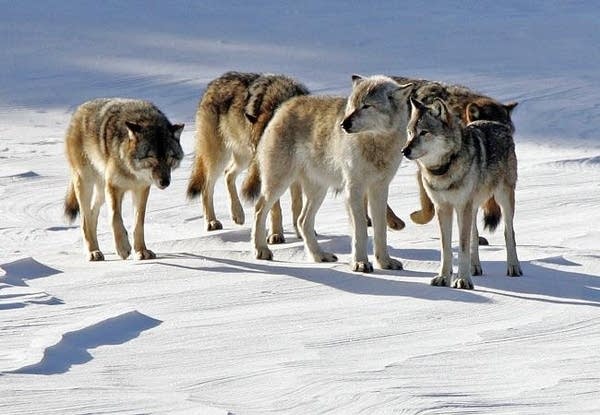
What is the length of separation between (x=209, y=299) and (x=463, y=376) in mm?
2487

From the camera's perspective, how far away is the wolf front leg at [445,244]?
9797mm

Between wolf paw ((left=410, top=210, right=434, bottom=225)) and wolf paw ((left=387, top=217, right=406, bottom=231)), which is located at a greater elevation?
wolf paw ((left=410, top=210, right=434, bottom=225))

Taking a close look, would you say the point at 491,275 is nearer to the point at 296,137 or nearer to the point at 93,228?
the point at 296,137

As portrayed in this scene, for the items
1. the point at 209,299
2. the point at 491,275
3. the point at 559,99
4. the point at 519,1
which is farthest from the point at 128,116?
the point at 519,1

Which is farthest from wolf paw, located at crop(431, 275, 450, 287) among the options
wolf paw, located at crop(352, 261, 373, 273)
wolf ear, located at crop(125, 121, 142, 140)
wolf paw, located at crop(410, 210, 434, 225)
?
wolf ear, located at crop(125, 121, 142, 140)

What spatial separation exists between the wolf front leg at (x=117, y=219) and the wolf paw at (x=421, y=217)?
98.0 inches

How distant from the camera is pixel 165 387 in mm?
7367

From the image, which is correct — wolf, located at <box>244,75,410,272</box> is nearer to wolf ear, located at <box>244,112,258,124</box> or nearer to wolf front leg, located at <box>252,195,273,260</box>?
wolf front leg, located at <box>252,195,273,260</box>

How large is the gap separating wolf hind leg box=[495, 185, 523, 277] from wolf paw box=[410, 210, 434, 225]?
1953 millimetres

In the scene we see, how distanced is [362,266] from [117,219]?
2202 mm

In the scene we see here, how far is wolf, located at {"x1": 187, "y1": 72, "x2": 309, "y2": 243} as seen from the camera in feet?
40.2

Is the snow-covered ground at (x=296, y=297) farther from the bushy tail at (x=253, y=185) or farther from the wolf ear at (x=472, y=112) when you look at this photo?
the wolf ear at (x=472, y=112)

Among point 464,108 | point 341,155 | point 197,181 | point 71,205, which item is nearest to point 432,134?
point 341,155

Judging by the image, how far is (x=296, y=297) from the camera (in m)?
9.61
